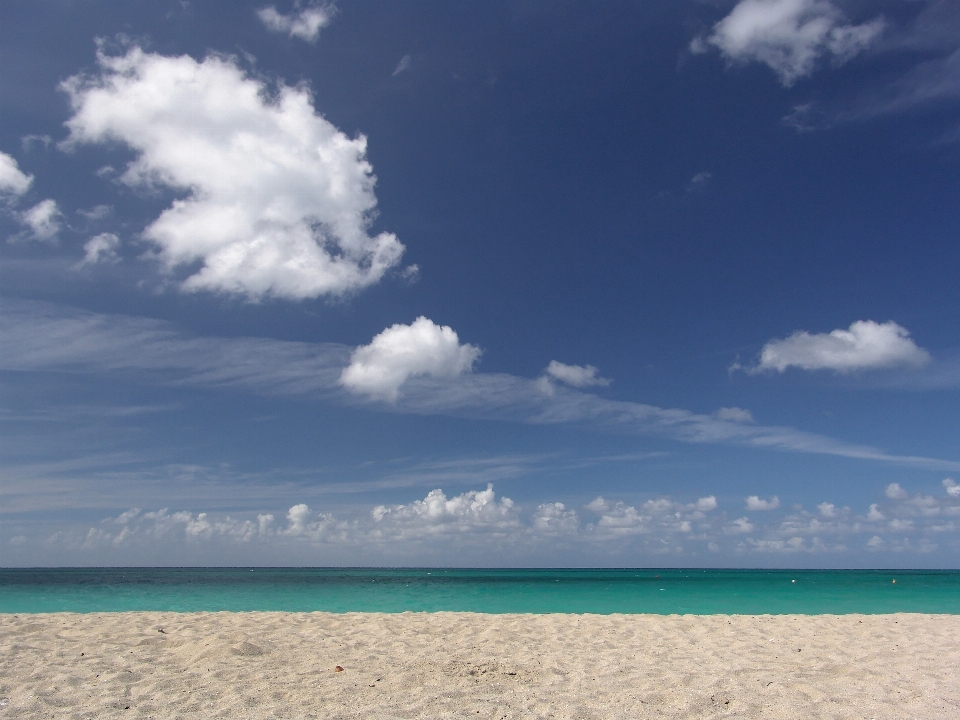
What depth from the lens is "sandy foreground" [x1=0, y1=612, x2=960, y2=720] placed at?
7297mm

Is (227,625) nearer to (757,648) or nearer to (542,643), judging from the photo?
(542,643)

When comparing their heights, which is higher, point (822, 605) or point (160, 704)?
point (160, 704)

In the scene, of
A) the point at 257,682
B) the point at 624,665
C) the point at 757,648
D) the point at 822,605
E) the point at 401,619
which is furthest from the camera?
the point at 822,605

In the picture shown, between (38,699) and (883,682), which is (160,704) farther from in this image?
(883,682)

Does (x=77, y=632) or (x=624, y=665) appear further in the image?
(x=77, y=632)

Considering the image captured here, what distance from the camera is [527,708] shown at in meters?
7.35

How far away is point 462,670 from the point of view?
903 cm

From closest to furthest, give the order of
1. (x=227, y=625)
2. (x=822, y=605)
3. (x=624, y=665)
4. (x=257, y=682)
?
(x=257, y=682) → (x=624, y=665) → (x=227, y=625) → (x=822, y=605)

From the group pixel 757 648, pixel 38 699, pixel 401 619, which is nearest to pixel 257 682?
pixel 38 699

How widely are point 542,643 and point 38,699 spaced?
7794mm

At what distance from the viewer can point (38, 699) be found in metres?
7.22

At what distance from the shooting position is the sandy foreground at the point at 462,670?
730 cm

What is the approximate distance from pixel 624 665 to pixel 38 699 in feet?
26.7

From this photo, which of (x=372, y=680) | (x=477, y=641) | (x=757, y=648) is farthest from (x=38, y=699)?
(x=757, y=648)
